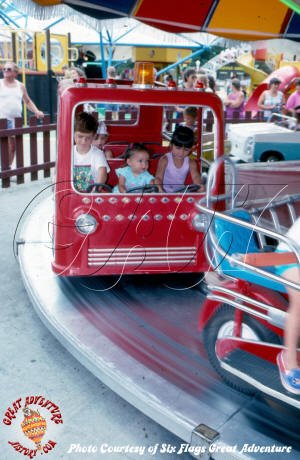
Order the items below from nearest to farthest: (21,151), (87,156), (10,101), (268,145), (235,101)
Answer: (87,156)
(21,151)
(10,101)
(268,145)
(235,101)

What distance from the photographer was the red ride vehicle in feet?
10.3

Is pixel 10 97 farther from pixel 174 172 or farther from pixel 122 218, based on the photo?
pixel 122 218

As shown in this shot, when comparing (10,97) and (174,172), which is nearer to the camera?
(174,172)

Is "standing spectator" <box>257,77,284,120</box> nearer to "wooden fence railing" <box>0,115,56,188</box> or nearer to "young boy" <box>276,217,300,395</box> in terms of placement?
"wooden fence railing" <box>0,115,56,188</box>

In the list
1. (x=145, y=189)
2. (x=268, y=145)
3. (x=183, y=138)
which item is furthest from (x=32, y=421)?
(x=268, y=145)

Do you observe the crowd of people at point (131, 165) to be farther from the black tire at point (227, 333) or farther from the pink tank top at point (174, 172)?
the black tire at point (227, 333)

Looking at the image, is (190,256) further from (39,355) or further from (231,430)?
(231,430)

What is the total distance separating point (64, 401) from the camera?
2.56 meters

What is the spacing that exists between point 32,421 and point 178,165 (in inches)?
78.3

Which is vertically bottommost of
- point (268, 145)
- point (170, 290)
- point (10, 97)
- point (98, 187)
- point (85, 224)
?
point (170, 290)

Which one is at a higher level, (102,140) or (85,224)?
(102,140)

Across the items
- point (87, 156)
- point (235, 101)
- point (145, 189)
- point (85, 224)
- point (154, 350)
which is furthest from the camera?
point (235, 101)

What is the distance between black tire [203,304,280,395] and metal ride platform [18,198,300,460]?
0.15 ft

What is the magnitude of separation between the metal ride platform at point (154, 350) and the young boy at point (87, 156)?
0.79 metres
